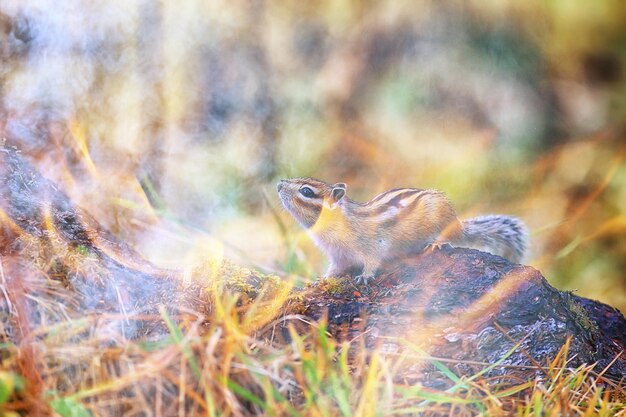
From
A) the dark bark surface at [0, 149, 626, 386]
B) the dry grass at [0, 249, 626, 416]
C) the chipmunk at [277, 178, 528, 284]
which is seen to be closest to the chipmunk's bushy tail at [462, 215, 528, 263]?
the chipmunk at [277, 178, 528, 284]

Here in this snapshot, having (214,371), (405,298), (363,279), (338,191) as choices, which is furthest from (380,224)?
(214,371)

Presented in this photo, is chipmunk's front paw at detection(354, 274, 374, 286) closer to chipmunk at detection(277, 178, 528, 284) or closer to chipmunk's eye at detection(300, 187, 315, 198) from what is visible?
chipmunk at detection(277, 178, 528, 284)

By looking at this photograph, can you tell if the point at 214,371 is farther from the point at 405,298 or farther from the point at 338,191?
the point at 338,191

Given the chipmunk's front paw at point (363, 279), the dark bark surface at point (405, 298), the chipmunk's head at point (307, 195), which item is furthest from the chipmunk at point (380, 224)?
the dark bark surface at point (405, 298)

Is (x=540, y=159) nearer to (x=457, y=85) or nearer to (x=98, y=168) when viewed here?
(x=457, y=85)

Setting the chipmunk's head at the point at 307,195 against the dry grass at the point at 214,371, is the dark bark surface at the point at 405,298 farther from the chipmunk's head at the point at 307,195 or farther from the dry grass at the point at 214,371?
the chipmunk's head at the point at 307,195

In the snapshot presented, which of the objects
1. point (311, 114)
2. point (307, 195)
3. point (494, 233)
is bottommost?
point (494, 233)

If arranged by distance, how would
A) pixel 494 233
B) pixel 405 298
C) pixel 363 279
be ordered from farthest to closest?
pixel 494 233 → pixel 363 279 → pixel 405 298
